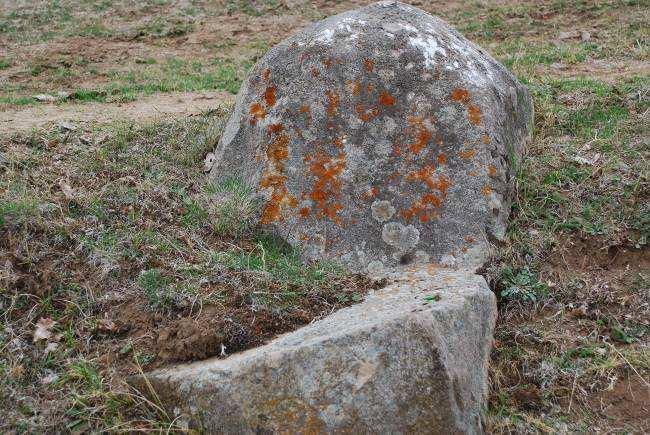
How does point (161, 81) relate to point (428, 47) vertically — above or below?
below

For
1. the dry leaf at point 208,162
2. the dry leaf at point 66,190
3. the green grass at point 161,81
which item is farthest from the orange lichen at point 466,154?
the green grass at point 161,81

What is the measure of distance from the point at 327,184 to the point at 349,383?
4.96ft

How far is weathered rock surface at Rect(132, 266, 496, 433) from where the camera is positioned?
2.39m

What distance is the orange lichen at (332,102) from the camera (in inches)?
152

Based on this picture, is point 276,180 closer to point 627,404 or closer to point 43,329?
point 43,329

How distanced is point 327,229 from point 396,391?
1.35 m

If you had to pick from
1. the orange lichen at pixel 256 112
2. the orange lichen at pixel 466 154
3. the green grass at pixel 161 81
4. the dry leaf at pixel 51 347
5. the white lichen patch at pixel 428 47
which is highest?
the white lichen patch at pixel 428 47

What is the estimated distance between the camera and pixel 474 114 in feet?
12.4

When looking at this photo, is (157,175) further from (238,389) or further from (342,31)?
(238,389)

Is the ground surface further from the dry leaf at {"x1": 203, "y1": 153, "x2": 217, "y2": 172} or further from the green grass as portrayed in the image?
the green grass

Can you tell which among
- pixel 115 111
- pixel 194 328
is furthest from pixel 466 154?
pixel 115 111

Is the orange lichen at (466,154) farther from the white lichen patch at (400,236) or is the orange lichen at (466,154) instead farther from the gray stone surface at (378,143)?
the white lichen patch at (400,236)

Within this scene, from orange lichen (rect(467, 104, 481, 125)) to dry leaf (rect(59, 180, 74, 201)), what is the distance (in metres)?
2.47

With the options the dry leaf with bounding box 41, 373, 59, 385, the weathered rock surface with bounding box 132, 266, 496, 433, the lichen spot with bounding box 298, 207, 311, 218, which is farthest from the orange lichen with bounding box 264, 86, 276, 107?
the dry leaf with bounding box 41, 373, 59, 385
